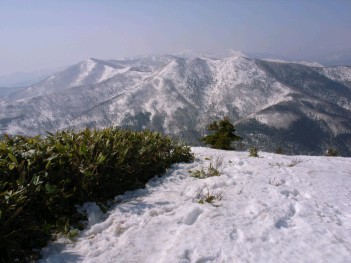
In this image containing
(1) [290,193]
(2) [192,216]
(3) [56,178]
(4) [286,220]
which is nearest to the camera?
(4) [286,220]

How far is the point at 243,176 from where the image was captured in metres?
9.27

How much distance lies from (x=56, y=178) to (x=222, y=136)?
30552mm

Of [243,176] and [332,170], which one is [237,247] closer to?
[243,176]

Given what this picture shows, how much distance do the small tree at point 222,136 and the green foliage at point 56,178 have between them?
26.3 m

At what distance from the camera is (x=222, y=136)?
36562 millimetres

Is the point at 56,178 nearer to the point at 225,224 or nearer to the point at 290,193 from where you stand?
the point at 225,224

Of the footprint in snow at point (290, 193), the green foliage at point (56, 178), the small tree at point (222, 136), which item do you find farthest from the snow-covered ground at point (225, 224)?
the small tree at point (222, 136)

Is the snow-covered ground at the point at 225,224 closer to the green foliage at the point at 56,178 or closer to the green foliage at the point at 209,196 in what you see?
the green foliage at the point at 209,196

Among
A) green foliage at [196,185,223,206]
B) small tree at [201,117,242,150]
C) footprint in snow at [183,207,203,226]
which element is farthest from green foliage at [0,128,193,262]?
small tree at [201,117,242,150]

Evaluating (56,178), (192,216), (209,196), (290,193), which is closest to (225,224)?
(192,216)

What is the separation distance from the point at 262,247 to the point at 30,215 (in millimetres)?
4640

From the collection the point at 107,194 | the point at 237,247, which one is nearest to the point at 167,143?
the point at 107,194

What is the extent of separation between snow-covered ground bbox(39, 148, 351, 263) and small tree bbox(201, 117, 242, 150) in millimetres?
26470

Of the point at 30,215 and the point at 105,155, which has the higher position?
the point at 105,155
